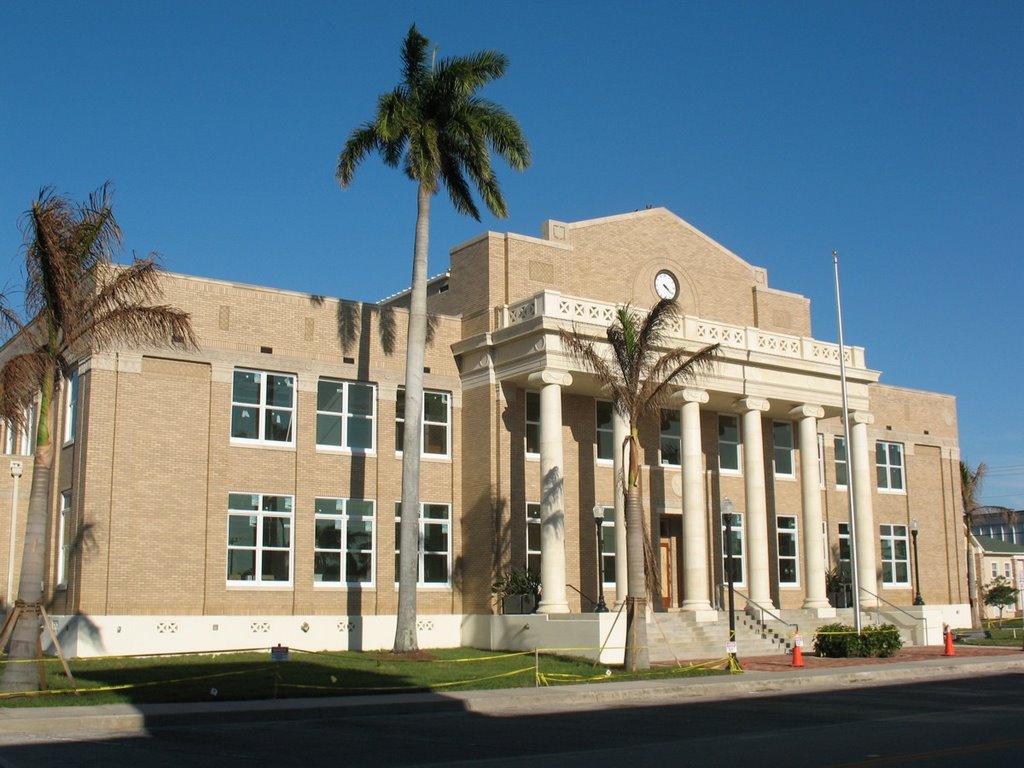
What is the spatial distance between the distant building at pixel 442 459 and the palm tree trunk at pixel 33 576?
7904mm

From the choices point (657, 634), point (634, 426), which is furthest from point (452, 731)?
point (657, 634)

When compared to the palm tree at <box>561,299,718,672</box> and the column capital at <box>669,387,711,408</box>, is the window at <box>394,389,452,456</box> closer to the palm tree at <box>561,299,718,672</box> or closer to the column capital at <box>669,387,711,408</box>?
the column capital at <box>669,387,711,408</box>

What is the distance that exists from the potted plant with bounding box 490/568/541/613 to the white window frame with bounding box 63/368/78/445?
12.4m

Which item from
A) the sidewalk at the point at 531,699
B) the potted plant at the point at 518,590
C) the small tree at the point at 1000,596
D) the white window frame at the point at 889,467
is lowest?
the sidewalk at the point at 531,699

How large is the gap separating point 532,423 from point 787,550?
11.7 m

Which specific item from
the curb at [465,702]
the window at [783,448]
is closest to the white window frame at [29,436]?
the curb at [465,702]

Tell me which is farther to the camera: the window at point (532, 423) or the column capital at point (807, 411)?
the column capital at point (807, 411)

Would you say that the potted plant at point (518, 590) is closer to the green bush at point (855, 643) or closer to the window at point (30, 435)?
the green bush at point (855, 643)

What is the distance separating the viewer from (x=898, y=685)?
25.1m

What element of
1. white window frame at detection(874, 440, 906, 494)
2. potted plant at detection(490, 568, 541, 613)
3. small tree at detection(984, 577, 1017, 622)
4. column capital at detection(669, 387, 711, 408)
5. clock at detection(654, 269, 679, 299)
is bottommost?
small tree at detection(984, 577, 1017, 622)

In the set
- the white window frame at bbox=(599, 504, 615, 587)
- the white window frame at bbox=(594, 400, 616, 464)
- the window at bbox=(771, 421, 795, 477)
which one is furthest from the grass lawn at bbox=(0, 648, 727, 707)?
the window at bbox=(771, 421, 795, 477)

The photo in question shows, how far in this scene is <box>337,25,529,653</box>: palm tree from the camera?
28.9 m

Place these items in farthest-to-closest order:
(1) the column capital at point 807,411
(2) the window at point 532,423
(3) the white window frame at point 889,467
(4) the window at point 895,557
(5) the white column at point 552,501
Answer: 1. (3) the white window frame at point 889,467
2. (4) the window at point 895,557
3. (1) the column capital at point 807,411
4. (2) the window at point 532,423
5. (5) the white column at point 552,501

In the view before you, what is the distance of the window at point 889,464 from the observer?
4553cm
